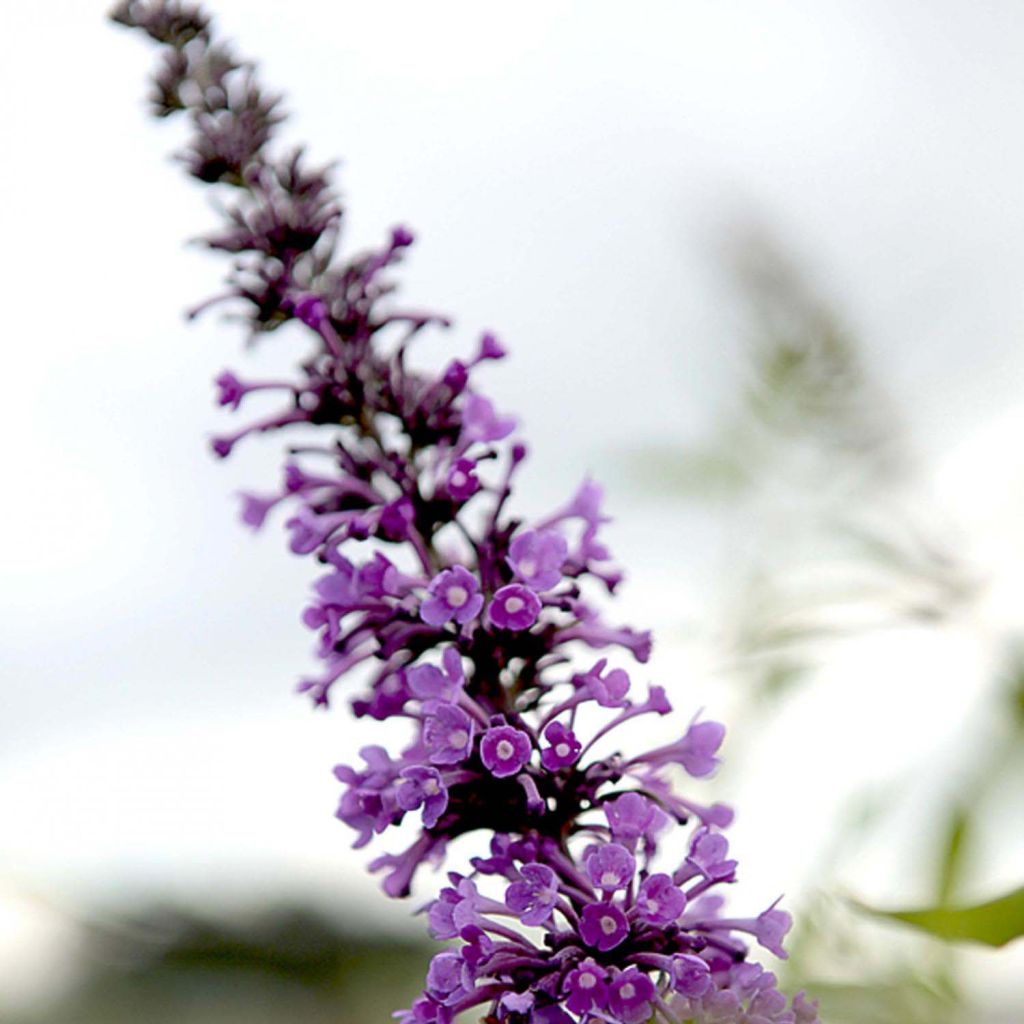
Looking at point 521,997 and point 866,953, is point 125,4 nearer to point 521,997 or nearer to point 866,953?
point 521,997

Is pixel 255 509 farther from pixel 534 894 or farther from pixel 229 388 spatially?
pixel 534 894

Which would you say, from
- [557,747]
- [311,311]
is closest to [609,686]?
[557,747]

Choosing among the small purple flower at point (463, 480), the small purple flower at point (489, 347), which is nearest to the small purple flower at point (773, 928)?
the small purple flower at point (463, 480)

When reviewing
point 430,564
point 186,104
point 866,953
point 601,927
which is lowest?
point 866,953

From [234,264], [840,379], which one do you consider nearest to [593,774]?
[840,379]

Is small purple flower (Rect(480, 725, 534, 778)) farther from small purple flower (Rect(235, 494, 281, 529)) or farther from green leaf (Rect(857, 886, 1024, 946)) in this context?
small purple flower (Rect(235, 494, 281, 529))
